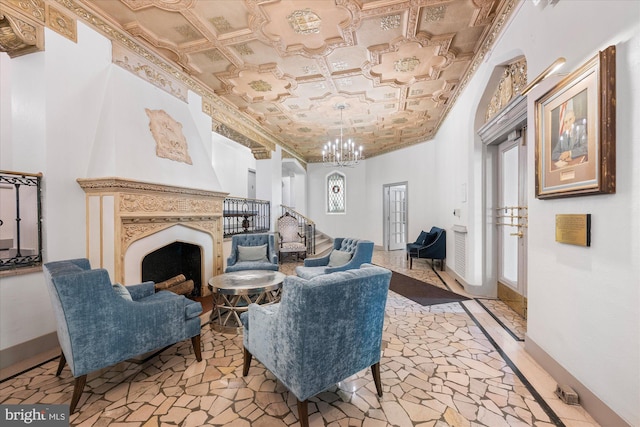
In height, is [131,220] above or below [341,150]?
below

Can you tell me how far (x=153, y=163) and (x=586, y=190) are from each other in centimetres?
430

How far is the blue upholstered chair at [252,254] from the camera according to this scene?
4535 mm

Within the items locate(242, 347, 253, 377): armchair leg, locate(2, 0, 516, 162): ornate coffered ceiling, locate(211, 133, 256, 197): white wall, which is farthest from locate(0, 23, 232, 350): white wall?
locate(211, 133, 256, 197): white wall

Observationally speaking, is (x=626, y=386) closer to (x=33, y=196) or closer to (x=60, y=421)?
(x=60, y=421)

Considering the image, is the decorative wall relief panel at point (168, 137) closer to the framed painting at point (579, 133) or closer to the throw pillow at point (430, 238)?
the framed painting at point (579, 133)

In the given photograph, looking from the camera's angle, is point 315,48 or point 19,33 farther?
point 315,48

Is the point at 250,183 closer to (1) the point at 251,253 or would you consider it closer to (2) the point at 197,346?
(1) the point at 251,253

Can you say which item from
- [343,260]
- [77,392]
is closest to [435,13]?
[343,260]

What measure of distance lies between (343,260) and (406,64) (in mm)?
3164

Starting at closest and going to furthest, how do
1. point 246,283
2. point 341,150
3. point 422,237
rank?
point 246,283, point 341,150, point 422,237

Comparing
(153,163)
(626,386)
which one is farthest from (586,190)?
(153,163)

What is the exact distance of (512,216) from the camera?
368 cm

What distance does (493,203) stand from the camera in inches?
166

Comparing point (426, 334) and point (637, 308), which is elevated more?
point (637, 308)
